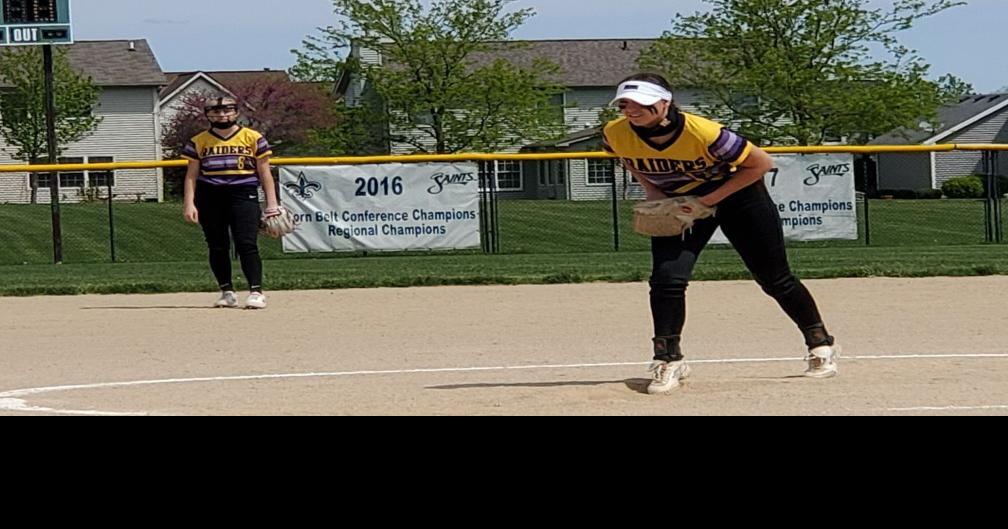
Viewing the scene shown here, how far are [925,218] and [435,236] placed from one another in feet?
28.5

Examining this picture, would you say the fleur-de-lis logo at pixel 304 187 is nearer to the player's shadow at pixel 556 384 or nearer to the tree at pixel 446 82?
the player's shadow at pixel 556 384

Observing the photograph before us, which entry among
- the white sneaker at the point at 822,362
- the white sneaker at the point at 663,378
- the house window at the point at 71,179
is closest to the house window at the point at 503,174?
the white sneaker at the point at 822,362

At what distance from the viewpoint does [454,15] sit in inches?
1959

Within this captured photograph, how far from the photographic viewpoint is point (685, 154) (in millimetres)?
7383

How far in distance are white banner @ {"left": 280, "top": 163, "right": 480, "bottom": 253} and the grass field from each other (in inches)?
11.7

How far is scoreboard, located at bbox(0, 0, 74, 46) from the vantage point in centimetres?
2003

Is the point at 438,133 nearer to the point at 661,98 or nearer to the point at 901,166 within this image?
the point at 901,166

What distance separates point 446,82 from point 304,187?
28.6 metres

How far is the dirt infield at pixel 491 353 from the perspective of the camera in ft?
24.4

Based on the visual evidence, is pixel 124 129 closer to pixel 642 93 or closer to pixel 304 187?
pixel 304 187

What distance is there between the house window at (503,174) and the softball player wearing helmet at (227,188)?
8727mm

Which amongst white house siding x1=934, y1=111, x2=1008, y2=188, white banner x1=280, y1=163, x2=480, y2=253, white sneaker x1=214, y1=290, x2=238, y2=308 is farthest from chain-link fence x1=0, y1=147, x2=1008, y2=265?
white house siding x1=934, y1=111, x2=1008, y2=188

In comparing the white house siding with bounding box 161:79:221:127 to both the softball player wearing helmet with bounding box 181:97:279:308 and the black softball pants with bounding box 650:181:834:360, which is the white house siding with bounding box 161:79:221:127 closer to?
the softball player wearing helmet with bounding box 181:97:279:308

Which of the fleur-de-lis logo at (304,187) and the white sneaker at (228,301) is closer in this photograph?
the white sneaker at (228,301)
